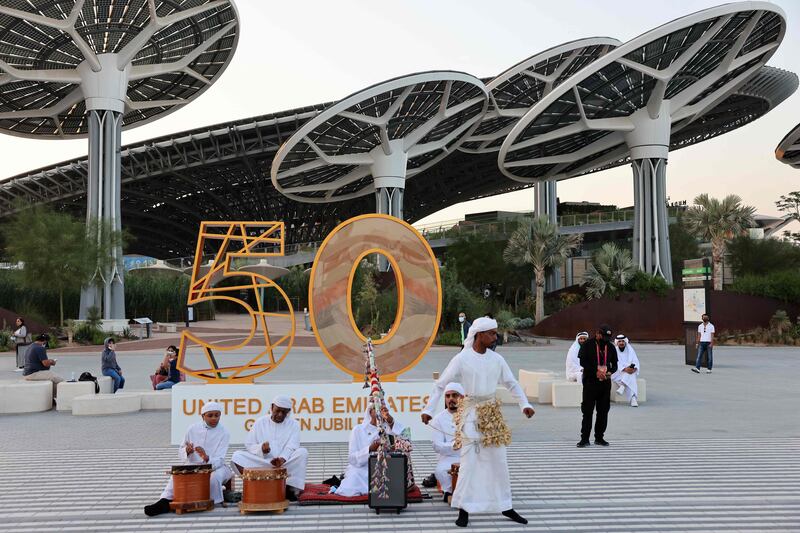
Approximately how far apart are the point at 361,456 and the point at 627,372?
8.34m

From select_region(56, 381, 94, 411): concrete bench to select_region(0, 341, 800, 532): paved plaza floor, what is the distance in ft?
1.65

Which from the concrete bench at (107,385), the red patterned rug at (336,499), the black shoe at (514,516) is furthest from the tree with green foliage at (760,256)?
the black shoe at (514,516)

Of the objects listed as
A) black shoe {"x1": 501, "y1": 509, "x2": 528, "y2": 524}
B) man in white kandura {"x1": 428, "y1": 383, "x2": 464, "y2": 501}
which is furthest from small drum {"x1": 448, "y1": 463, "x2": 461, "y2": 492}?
black shoe {"x1": 501, "y1": 509, "x2": 528, "y2": 524}

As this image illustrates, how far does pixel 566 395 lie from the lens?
14516 millimetres

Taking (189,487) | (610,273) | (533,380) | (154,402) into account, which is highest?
(610,273)

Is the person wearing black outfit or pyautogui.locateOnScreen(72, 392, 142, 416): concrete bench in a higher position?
the person wearing black outfit

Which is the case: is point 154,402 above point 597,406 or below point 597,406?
below

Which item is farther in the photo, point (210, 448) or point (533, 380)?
point (533, 380)

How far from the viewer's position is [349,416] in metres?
11.2

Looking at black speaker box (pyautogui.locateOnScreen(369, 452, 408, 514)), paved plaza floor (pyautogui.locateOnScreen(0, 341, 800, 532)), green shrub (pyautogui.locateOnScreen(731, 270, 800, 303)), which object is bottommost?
paved plaza floor (pyautogui.locateOnScreen(0, 341, 800, 532))

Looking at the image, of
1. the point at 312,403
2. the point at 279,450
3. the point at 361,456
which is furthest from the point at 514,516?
the point at 312,403

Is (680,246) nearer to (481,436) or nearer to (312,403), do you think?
(312,403)

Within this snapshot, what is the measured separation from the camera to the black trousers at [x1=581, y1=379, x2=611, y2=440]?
10352 millimetres

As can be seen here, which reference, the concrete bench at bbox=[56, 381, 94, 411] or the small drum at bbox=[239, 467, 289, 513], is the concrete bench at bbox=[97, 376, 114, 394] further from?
the small drum at bbox=[239, 467, 289, 513]
